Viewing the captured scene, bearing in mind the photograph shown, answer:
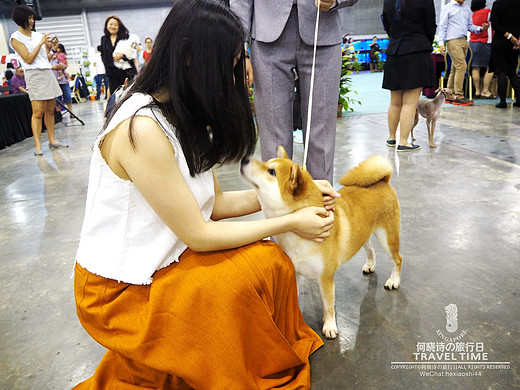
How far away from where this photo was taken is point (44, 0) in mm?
17531

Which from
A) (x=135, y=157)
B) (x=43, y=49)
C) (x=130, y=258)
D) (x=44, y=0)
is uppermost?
(x=44, y=0)

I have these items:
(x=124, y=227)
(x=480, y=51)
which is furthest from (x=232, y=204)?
(x=480, y=51)

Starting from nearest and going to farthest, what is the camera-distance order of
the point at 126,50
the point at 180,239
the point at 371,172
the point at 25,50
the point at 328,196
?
the point at 180,239 → the point at 328,196 → the point at 371,172 → the point at 25,50 → the point at 126,50

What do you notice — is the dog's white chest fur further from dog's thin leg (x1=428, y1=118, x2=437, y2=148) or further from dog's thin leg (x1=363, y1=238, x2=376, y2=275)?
dog's thin leg (x1=428, y1=118, x2=437, y2=148)

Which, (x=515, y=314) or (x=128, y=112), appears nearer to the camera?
(x=128, y=112)

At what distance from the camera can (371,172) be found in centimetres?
172

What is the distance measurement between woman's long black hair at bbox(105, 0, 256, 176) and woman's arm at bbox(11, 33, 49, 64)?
174 inches

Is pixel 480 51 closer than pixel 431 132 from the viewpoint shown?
No

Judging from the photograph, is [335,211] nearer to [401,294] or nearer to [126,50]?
[401,294]

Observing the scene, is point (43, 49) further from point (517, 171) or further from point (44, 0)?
point (44, 0)

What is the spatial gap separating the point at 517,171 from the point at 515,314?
228 centimetres

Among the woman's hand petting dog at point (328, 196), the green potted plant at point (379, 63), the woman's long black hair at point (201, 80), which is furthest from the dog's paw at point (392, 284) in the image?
the green potted plant at point (379, 63)

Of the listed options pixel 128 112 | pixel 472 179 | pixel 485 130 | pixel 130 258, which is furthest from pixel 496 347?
pixel 485 130

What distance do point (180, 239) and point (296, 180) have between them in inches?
16.9
